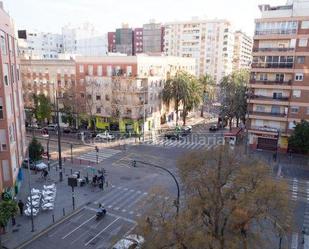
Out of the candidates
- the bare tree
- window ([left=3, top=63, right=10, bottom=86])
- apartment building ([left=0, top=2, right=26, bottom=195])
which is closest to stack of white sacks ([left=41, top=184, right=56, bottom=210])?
apartment building ([left=0, top=2, right=26, bottom=195])

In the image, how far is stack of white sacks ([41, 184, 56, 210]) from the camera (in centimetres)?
2818

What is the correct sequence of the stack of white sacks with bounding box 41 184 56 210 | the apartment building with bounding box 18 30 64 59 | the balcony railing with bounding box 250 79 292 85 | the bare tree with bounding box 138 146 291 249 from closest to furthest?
the bare tree with bounding box 138 146 291 249, the stack of white sacks with bounding box 41 184 56 210, the balcony railing with bounding box 250 79 292 85, the apartment building with bounding box 18 30 64 59

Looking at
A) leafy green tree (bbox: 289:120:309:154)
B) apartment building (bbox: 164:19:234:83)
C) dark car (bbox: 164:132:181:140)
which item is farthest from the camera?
apartment building (bbox: 164:19:234:83)

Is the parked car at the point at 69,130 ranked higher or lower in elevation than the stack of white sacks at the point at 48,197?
higher

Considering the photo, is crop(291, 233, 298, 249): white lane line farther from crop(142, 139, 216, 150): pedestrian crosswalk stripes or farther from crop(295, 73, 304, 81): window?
crop(295, 73, 304, 81): window

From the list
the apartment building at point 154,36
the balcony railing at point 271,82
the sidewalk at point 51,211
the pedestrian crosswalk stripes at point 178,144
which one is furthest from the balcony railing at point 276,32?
the apartment building at point 154,36

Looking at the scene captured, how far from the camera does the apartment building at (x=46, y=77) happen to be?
200 ft

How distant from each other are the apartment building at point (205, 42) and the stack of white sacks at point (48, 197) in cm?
8567

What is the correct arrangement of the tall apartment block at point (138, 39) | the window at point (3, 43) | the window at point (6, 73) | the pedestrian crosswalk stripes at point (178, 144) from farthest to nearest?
1. the tall apartment block at point (138, 39)
2. the pedestrian crosswalk stripes at point (178, 144)
3. the window at point (6, 73)
4. the window at point (3, 43)

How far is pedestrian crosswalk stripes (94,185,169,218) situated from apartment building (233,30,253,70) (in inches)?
3883

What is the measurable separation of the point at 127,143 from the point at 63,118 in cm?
1746

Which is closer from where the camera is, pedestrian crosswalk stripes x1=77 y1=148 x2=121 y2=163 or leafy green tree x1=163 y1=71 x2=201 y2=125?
pedestrian crosswalk stripes x1=77 y1=148 x2=121 y2=163

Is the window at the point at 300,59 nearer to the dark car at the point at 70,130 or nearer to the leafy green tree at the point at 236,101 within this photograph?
the leafy green tree at the point at 236,101

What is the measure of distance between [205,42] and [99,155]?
74.5 metres
